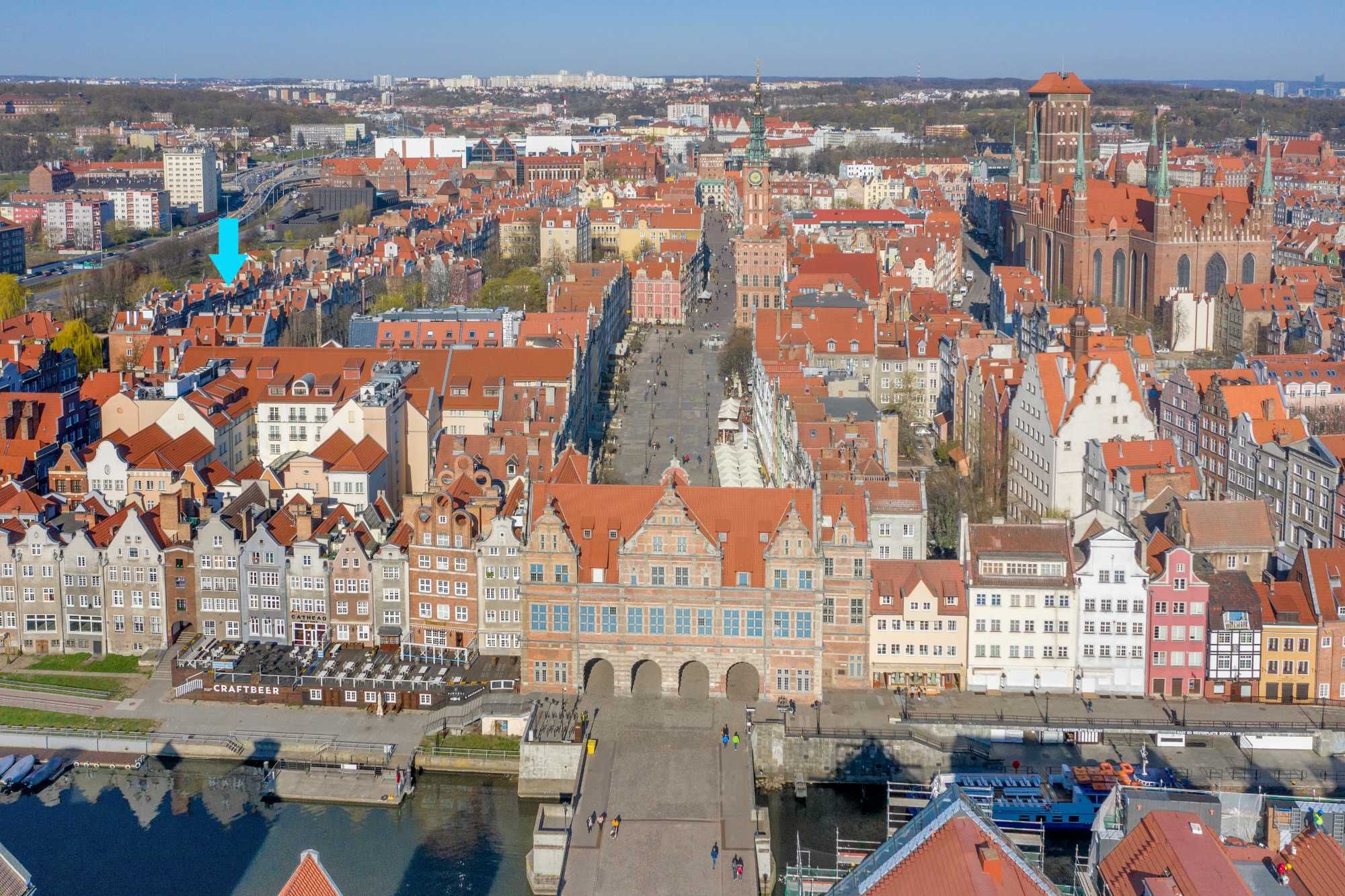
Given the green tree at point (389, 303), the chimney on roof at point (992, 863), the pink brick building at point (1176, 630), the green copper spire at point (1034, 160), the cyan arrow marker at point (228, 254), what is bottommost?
the pink brick building at point (1176, 630)

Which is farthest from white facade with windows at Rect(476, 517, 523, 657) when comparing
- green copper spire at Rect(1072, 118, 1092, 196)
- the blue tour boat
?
green copper spire at Rect(1072, 118, 1092, 196)

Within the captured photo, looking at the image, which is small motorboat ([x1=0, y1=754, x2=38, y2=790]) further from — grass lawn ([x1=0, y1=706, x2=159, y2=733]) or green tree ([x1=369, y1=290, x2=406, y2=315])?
green tree ([x1=369, y1=290, x2=406, y2=315])

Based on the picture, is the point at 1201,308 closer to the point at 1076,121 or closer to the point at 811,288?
the point at 811,288

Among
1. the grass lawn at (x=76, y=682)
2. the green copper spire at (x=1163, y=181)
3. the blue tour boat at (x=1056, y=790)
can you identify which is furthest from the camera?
the green copper spire at (x=1163, y=181)

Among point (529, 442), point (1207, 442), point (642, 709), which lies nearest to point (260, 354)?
point (529, 442)

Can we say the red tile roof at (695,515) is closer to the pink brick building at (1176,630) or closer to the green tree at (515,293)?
the pink brick building at (1176,630)

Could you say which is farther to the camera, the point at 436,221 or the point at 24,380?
the point at 436,221

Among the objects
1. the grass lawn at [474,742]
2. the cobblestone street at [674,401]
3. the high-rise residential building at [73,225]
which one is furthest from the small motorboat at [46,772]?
the high-rise residential building at [73,225]
